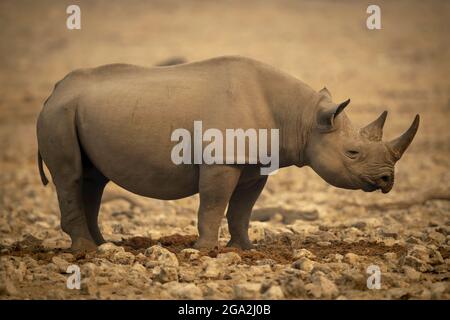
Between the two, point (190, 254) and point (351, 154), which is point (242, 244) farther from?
point (351, 154)

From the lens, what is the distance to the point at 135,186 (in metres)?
9.95

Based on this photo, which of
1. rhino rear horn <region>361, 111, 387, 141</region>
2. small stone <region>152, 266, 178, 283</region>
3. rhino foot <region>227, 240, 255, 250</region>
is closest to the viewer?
small stone <region>152, 266, 178, 283</region>

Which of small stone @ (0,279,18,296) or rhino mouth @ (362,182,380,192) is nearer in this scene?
small stone @ (0,279,18,296)

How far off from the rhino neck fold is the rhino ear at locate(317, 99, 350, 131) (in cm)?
13

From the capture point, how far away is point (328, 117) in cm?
955

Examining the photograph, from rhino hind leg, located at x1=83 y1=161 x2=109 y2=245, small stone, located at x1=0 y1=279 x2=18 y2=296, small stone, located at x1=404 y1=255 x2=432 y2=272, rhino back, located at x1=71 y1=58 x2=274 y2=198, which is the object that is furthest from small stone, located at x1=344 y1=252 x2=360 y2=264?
small stone, located at x1=0 y1=279 x2=18 y2=296

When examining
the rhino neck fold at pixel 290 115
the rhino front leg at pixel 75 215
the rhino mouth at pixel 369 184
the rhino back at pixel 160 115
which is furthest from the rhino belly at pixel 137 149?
the rhino mouth at pixel 369 184

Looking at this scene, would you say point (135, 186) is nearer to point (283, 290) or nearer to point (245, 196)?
point (245, 196)

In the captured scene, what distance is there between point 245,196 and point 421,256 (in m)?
2.26

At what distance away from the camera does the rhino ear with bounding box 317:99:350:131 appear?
9.52 meters

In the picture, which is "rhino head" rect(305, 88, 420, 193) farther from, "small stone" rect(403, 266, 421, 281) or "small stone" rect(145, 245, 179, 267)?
"small stone" rect(145, 245, 179, 267)

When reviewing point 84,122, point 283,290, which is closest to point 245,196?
point 84,122

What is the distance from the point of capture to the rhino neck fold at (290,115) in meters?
9.73

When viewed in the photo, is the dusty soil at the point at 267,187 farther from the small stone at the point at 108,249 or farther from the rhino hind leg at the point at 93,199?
the rhino hind leg at the point at 93,199
